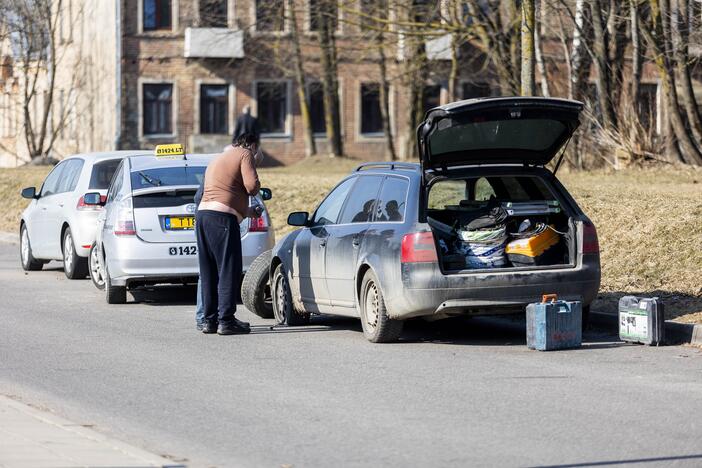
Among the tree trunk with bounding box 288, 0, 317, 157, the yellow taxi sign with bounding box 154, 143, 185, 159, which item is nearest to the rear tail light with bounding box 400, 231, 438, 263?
the yellow taxi sign with bounding box 154, 143, 185, 159

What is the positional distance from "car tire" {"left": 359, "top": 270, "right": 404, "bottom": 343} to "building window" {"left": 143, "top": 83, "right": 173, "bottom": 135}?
4337cm

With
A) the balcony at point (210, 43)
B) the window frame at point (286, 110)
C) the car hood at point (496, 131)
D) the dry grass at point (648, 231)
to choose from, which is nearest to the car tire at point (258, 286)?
the car hood at point (496, 131)

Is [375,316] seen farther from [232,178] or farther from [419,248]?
[232,178]

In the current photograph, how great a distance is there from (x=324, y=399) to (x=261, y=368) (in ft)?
5.31

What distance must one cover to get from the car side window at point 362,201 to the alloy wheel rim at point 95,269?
4982 mm

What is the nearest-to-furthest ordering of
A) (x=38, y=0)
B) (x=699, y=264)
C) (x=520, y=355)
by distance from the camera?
1. (x=520, y=355)
2. (x=699, y=264)
3. (x=38, y=0)

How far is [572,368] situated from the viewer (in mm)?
11000

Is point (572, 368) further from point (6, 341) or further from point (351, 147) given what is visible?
point (351, 147)

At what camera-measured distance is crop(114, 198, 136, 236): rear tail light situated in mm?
15867

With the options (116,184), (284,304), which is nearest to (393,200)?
(284,304)

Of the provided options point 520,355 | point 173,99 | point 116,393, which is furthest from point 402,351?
point 173,99

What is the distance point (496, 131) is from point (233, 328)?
2955 mm

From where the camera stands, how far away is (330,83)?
49.8m

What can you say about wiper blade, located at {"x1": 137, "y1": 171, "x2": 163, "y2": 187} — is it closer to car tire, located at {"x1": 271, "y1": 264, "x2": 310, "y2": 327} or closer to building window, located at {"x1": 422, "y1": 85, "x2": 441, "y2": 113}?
car tire, located at {"x1": 271, "y1": 264, "x2": 310, "y2": 327}
